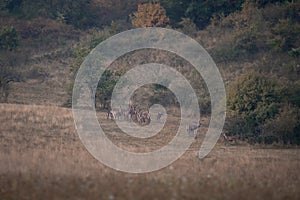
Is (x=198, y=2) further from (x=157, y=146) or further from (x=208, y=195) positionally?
(x=208, y=195)

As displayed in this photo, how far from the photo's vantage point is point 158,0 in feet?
197

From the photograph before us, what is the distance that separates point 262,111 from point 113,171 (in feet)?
51.3

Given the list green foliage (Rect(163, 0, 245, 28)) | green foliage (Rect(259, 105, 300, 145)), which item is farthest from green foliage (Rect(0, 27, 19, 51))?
green foliage (Rect(259, 105, 300, 145))

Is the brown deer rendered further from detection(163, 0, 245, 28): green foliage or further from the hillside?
detection(163, 0, 245, 28): green foliage

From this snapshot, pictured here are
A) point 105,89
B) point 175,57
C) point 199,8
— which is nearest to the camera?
point 105,89

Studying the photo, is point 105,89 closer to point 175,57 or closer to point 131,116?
point 131,116

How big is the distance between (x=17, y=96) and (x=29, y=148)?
17.2 metres

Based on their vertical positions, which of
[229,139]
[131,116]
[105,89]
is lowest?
[229,139]

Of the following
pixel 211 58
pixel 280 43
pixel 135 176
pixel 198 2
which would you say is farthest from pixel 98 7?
pixel 135 176

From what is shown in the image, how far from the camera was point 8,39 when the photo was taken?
1987 inches

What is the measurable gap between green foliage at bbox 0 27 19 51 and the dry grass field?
21.7 m

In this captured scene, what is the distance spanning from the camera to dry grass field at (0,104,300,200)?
1357 cm

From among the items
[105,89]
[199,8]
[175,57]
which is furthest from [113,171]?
[199,8]

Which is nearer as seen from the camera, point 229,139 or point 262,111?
point 229,139
